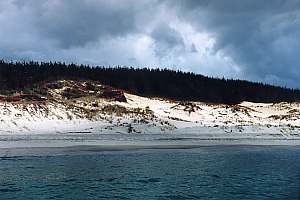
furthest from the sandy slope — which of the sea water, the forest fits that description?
the forest

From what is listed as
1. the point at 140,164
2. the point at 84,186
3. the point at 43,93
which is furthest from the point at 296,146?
the point at 43,93

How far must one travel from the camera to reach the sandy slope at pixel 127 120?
5353cm

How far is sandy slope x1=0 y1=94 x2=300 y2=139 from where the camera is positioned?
176ft

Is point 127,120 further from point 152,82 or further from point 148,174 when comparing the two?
point 152,82

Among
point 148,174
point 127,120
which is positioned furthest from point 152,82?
point 148,174

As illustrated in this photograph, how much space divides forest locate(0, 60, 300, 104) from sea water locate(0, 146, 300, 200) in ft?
134

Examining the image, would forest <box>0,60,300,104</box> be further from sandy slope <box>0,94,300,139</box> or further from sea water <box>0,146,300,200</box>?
sea water <box>0,146,300,200</box>

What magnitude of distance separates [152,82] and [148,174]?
6933cm

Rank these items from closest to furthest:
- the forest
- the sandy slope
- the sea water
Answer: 1. the sea water
2. the sandy slope
3. the forest

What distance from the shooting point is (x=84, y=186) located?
25859mm

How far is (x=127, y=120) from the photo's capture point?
194 feet

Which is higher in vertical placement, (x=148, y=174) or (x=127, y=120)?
(x=127, y=120)

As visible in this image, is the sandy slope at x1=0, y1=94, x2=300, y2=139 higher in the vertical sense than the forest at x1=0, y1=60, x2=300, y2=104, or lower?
lower

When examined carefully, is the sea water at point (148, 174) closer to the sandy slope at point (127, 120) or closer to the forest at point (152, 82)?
the sandy slope at point (127, 120)
